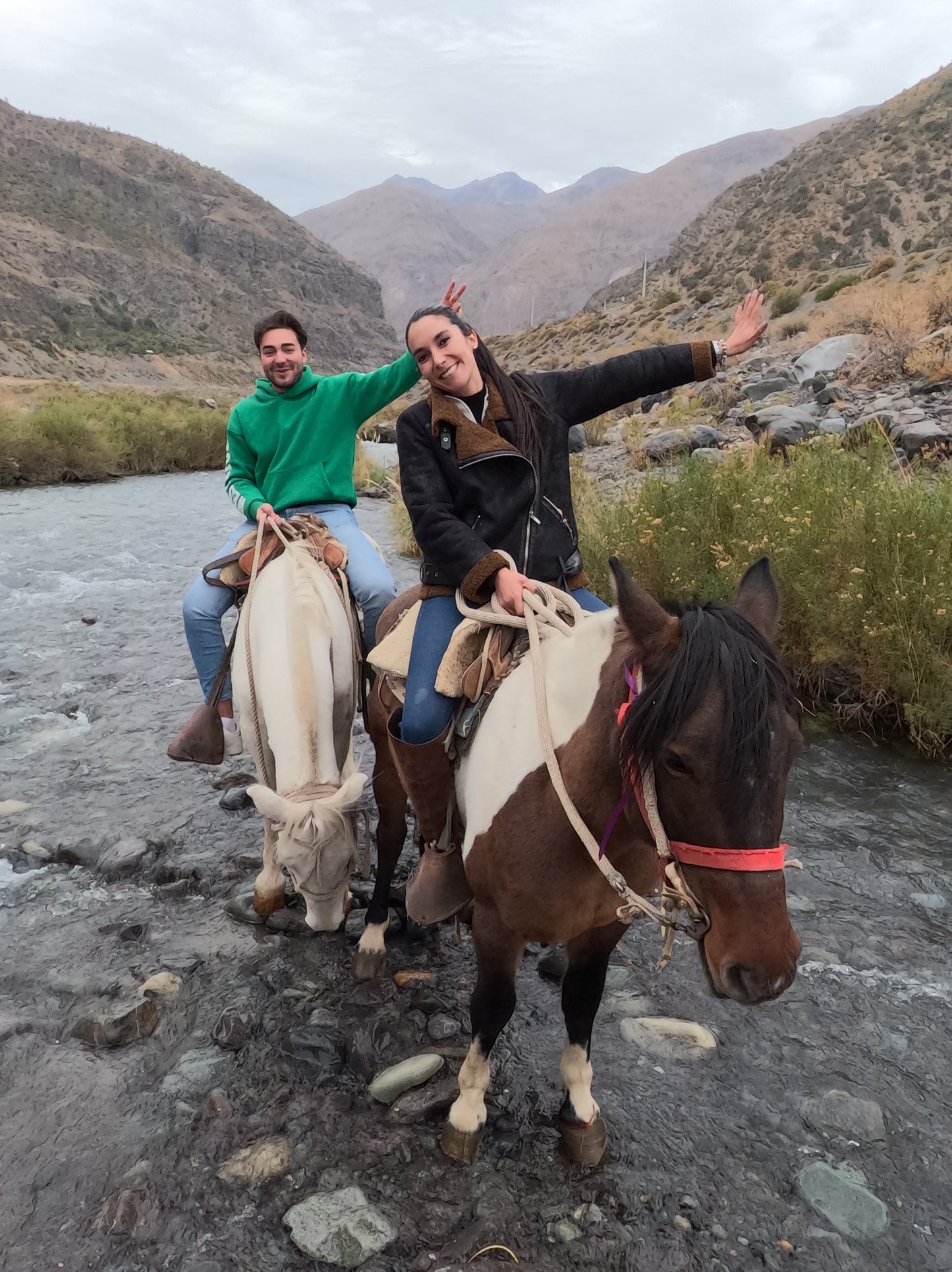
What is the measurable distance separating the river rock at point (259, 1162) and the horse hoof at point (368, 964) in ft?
2.66

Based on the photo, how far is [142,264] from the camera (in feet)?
268

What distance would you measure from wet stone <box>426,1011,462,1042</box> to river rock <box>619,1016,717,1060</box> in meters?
0.67

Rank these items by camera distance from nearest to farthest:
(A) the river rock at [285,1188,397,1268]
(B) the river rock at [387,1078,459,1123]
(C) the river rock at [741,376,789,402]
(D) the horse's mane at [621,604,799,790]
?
1. (D) the horse's mane at [621,604,799,790]
2. (A) the river rock at [285,1188,397,1268]
3. (B) the river rock at [387,1078,459,1123]
4. (C) the river rock at [741,376,789,402]

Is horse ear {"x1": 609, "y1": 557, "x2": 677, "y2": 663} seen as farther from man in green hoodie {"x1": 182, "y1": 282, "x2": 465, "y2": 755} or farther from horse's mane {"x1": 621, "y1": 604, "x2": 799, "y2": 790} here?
man in green hoodie {"x1": 182, "y1": 282, "x2": 465, "y2": 755}

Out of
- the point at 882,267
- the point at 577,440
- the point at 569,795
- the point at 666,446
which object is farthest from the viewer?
the point at 882,267

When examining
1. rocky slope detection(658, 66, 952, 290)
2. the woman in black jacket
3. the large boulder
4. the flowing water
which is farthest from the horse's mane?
rocky slope detection(658, 66, 952, 290)

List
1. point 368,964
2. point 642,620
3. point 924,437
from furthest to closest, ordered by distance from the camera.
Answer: point 924,437 → point 368,964 → point 642,620

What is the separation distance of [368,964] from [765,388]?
479 inches

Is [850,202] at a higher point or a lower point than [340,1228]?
higher

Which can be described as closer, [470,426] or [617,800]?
[617,800]

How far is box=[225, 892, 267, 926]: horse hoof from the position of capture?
141 inches

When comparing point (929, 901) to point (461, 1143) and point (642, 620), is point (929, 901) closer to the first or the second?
point (461, 1143)

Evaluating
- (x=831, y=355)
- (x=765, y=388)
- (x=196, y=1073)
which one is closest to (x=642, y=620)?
(x=196, y=1073)

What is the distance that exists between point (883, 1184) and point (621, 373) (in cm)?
284
